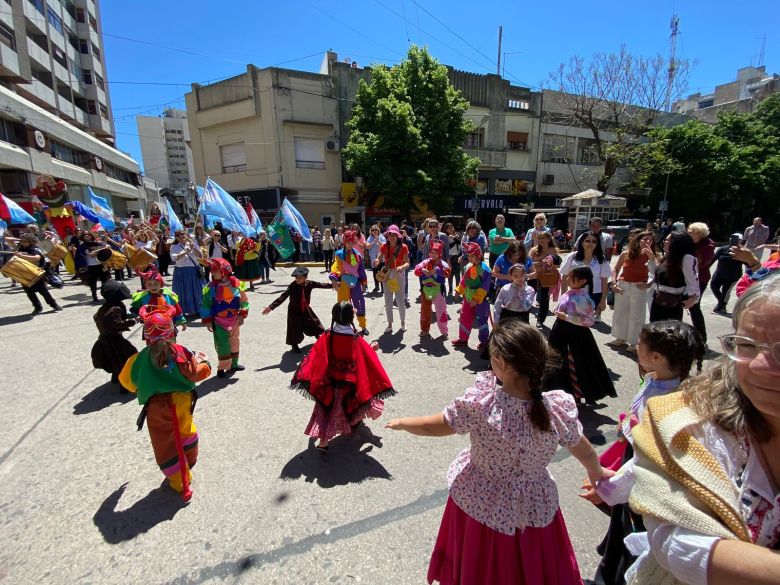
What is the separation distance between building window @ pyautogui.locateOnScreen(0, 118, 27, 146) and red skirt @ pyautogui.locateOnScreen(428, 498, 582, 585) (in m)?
29.7

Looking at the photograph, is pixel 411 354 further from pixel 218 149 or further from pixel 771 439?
pixel 218 149

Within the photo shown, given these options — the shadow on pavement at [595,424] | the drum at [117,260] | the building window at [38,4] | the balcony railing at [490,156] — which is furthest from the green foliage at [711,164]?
the building window at [38,4]

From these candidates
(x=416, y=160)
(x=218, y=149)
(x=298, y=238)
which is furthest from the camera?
(x=218, y=149)

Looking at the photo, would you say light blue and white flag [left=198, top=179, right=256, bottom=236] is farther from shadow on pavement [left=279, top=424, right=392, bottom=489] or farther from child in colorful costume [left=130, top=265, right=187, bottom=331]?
shadow on pavement [left=279, top=424, right=392, bottom=489]

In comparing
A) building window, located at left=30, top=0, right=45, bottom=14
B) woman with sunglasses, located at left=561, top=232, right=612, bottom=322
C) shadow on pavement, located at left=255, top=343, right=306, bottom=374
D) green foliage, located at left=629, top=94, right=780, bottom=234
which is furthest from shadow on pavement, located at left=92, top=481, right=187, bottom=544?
building window, located at left=30, top=0, right=45, bottom=14

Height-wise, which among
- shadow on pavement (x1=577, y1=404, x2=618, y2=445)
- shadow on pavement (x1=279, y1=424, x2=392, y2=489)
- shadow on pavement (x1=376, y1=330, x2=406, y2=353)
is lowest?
shadow on pavement (x1=279, y1=424, x2=392, y2=489)

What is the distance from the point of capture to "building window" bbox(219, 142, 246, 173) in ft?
75.7

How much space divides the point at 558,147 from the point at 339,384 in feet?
98.6

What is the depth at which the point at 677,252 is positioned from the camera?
188 inches

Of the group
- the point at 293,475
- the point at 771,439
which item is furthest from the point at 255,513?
the point at 771,439

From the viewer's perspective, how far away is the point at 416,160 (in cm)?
2006

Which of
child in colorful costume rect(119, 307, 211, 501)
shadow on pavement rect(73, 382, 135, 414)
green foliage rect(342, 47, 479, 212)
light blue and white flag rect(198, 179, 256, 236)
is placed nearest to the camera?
child in colorful costume rect(119, 307, 211, 501)

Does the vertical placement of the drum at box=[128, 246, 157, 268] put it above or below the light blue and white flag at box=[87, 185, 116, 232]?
below

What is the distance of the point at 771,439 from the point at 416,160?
2045 cm
